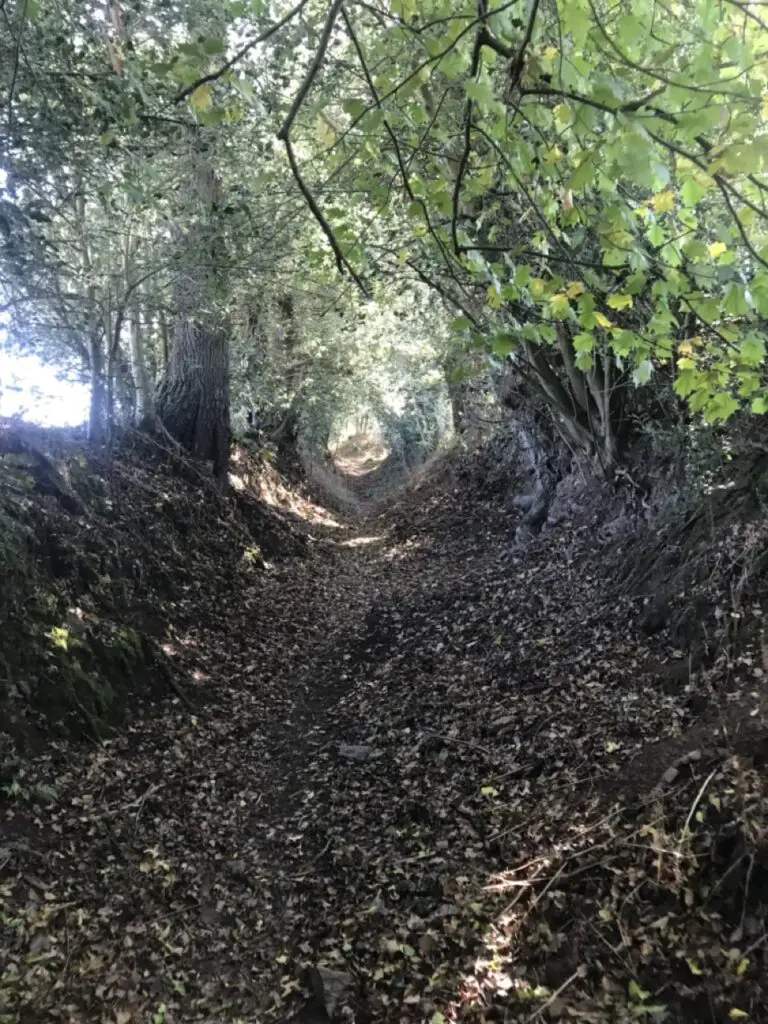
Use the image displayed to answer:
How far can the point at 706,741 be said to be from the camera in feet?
14.8

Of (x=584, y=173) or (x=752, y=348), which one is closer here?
(x=584, y=173)

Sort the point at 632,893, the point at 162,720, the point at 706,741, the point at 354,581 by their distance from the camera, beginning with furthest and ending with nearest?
the point at 354,581, the point at 162,720, the point at 706,741, the point at 632,893

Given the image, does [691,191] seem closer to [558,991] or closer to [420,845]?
[558,991]

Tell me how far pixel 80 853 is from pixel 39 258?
182 inches

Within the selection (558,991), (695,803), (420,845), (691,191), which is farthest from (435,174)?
(558,991)

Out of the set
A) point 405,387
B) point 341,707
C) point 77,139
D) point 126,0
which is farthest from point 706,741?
point 405,387

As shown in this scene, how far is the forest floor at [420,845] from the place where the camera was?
3.59m

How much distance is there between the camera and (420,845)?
4.85 m

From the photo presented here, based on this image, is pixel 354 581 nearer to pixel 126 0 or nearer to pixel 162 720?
pixel 162 720

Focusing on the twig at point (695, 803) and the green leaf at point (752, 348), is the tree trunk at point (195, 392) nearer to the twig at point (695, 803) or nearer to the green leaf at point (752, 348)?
the twig at point (695, 803)

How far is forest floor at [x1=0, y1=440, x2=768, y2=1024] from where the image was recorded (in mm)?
3590

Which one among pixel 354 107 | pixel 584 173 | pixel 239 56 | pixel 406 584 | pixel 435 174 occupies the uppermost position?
pixel 435 174

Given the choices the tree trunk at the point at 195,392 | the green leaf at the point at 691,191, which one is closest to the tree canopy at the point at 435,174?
the green leaf at the point at 691,191

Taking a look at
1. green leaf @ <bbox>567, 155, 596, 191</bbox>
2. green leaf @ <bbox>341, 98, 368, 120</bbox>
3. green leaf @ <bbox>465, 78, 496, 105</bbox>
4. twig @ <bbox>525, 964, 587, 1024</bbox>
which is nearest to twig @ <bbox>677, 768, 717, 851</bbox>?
twig @ <bbox>525, 964, 587, 1024</bbox>
